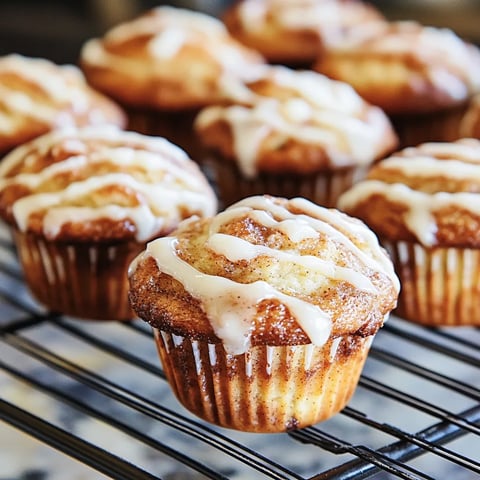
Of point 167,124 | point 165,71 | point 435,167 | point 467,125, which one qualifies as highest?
point 435,167

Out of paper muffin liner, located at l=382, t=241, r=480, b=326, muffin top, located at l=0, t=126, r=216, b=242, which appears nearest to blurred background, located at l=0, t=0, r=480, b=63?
paper muffin liner, located at l=382, t=241, r=480, b=326

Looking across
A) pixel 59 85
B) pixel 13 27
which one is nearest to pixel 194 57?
pixel 59 85

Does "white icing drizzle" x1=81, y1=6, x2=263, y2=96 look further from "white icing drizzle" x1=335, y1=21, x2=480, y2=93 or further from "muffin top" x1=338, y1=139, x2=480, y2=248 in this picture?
"muffin top" x1=338, y1=139, x2=480, y2=248

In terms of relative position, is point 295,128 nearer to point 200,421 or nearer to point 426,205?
point 426,205

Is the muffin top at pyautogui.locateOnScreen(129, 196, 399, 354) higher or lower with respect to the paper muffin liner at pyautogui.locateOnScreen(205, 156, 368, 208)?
higher

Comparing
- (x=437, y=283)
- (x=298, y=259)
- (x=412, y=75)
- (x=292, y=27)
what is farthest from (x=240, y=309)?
(x=292, y=27)

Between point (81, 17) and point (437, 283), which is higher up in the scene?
point (437, 283)
